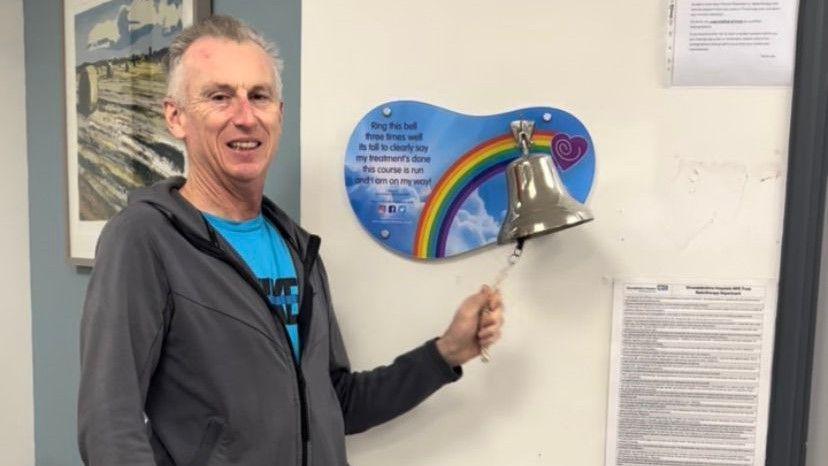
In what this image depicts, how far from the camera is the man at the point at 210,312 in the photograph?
831 millimetres

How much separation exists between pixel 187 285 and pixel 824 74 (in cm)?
101

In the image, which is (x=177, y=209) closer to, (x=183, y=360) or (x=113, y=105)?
(x=183, y=360)

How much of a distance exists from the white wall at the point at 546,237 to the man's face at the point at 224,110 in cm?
23

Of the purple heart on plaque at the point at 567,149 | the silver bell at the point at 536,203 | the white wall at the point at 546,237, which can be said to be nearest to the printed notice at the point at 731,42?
the white wall at the point at 546,237

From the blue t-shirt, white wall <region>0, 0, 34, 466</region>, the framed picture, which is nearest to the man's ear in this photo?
the blue t-shirt

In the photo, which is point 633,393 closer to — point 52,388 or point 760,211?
point 760,211

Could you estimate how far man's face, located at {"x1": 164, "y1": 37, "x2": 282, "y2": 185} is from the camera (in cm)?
93

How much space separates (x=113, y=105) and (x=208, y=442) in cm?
95

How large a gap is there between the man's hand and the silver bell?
104mm

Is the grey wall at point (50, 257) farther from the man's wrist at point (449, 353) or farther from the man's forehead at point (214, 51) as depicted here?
the man's wrist at point (449, 353)

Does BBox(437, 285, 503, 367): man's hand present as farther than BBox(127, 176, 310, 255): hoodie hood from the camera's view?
Yes

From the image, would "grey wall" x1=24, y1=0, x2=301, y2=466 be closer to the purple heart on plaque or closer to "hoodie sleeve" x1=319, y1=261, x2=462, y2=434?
"hoodie sleeve" x1=319, y1=261, x2=462, y2=434

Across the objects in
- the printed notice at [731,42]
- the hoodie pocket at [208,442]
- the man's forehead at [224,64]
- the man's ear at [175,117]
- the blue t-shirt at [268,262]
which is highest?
the printed notice at [731,42]

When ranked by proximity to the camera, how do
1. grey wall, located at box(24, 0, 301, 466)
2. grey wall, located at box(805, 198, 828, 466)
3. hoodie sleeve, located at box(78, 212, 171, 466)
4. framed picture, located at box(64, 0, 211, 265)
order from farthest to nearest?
grey wall, located at box(24, 0, 301, 466)
framed picture, located at box(64, 0, 211, 265)
grey wall, located at box(805, 198, 828, 466)
hoodie sleeve, located at box(78, 212, 171, 466)
